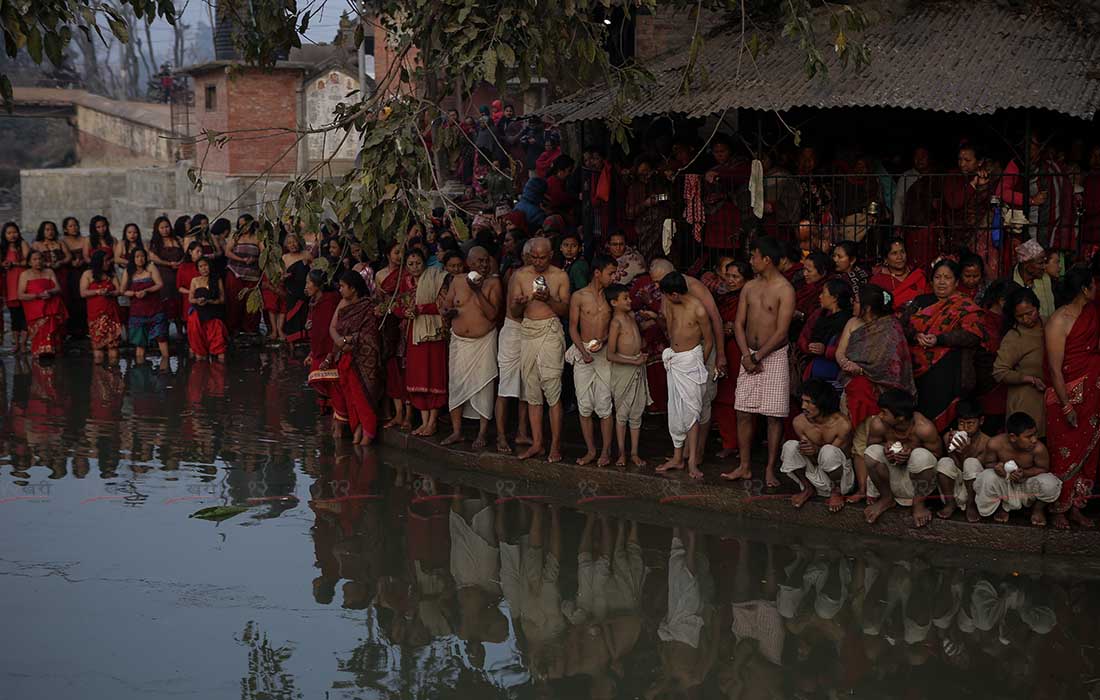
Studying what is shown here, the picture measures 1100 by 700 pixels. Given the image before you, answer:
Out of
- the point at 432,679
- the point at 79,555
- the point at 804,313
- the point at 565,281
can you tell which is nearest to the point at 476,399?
the point at 565,281

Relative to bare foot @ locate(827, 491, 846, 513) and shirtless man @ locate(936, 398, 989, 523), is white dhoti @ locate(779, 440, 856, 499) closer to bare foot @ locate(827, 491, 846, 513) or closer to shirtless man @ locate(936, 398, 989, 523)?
bare foot @ locate(827, 491, 846, 513)

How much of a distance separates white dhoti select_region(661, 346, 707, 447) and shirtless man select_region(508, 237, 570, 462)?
0.97 meters

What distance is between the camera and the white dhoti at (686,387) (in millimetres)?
8680

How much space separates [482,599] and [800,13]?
4.76m

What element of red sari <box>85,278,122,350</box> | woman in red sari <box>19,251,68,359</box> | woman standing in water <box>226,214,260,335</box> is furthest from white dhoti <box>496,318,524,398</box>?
woman in red sari <box>19,251,68,359</box>

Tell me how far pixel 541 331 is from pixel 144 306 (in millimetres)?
6615

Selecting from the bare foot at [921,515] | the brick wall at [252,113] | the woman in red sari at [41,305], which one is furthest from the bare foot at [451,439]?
the brick wall at [252,113]

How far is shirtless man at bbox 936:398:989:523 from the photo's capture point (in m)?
7.64

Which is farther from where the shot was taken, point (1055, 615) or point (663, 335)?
point (663, 335)

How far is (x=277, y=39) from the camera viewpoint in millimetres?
10070

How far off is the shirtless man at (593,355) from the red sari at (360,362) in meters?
2.04

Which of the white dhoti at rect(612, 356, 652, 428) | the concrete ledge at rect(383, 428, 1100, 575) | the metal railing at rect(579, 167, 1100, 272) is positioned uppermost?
the metal railing at rect(579, 167, 1100, 272)

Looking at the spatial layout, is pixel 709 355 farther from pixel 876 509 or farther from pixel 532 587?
pixel 532 587

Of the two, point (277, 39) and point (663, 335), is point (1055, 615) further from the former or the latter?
point (277, 39)
